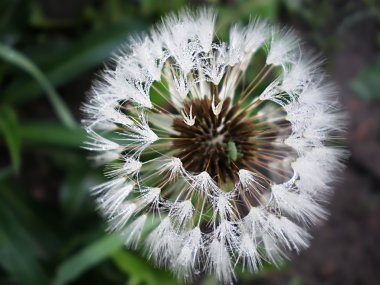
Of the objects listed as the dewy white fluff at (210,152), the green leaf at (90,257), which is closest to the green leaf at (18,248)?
the green leaf at (90,257)

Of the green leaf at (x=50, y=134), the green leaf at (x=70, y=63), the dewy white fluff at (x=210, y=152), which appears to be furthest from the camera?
the green leaf at (x=70, y=63)

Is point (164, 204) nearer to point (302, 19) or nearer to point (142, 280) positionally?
point (142, 280)

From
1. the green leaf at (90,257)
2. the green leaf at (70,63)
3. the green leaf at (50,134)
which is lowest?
the green leaf at (90,257)

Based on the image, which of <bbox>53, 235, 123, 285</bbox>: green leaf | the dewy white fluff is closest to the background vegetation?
<bbox>53, 235, 123, 285</bbox>: green leaf

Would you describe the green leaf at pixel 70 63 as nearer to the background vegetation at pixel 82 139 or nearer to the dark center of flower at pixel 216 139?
the background vegetation at pixel 82 139

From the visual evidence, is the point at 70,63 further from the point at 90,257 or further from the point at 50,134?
the point at 90,257

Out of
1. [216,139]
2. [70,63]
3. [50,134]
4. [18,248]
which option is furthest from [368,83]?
[18,248]
